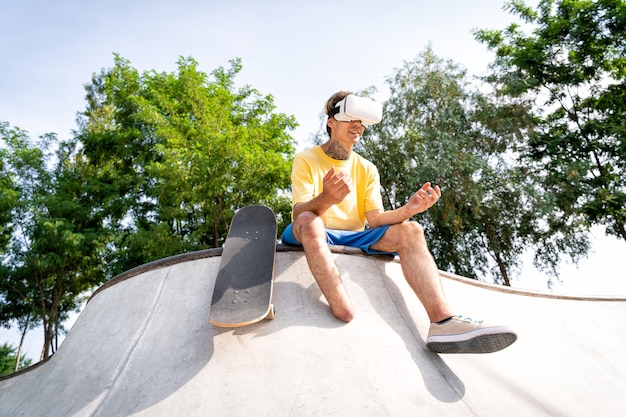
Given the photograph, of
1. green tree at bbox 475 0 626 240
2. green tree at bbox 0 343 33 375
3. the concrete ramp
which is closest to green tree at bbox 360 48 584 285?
green tree at bbox 475 0 626 240

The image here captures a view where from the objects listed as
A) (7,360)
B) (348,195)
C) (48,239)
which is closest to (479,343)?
(348,195)

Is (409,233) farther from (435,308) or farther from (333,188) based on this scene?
(333,188)

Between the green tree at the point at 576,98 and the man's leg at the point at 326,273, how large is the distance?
1065 cm

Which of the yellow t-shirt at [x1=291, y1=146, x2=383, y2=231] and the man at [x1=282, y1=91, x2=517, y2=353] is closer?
the man at [x1=282, y1=91, x2=517, y2=353]

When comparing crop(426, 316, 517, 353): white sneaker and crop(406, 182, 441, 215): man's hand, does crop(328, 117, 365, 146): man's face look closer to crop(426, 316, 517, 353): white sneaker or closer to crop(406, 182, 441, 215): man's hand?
crop(406, 182, 441, 215): man's hand

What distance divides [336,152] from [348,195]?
0.39 metres

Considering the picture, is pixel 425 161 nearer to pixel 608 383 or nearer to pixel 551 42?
pixel 551 42

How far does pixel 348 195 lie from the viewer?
325cm

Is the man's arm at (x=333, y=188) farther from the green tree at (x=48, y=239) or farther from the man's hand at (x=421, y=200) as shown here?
the green tree at (x=48, y=239)

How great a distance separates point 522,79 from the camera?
12.4m

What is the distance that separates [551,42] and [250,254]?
13.7 metres

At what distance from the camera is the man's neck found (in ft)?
10.7

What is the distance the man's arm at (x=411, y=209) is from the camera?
105 inches

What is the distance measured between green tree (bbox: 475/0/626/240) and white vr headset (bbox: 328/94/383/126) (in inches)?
391
